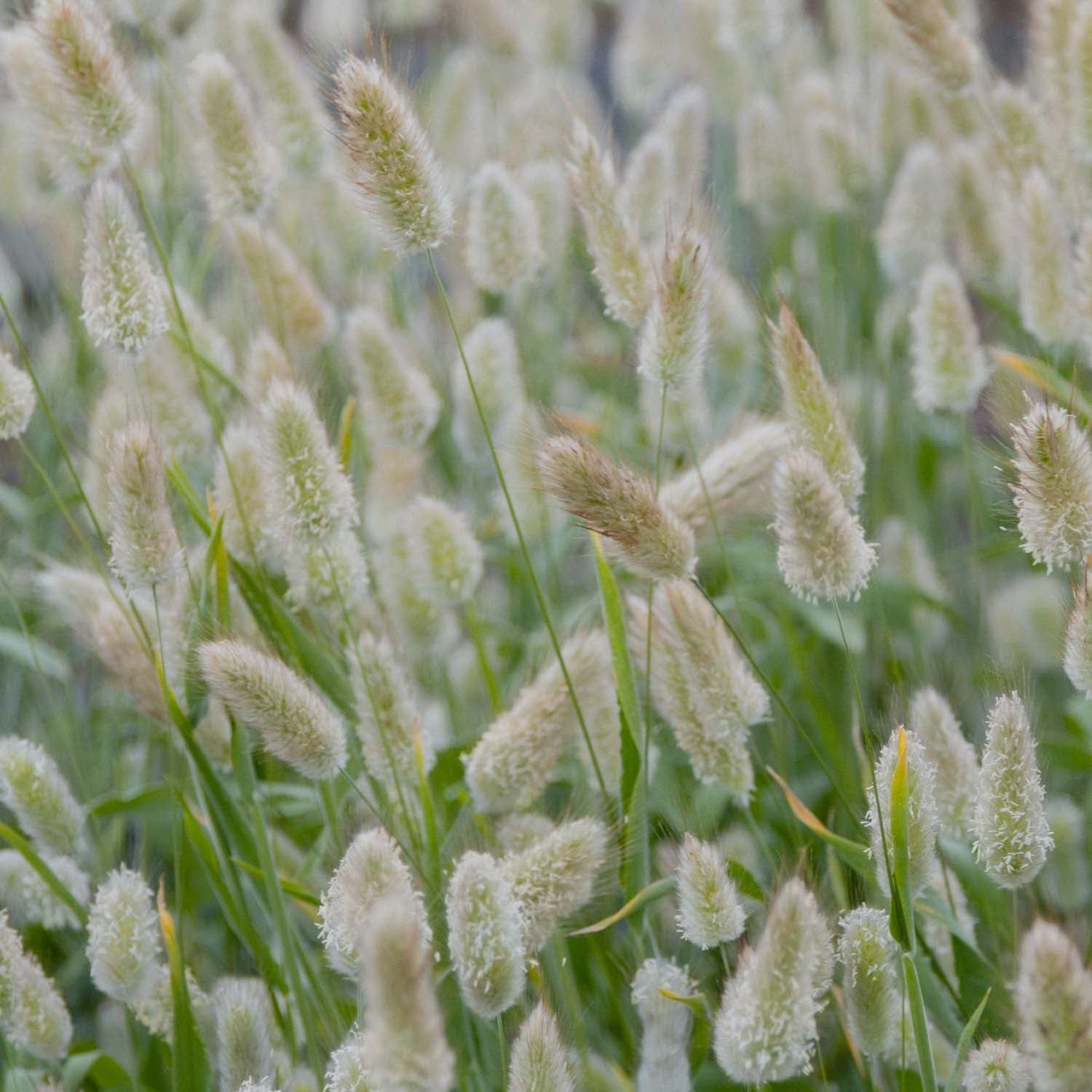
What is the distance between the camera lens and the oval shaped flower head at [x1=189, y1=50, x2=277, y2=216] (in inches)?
52.4

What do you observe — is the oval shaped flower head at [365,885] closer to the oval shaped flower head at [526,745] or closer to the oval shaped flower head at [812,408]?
the oval shaped flower head at [526,745]

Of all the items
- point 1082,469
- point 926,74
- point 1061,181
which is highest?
point 926,74

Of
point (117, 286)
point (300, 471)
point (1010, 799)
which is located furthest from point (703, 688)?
point (117, 286)

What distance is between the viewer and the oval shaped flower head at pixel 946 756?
3.45ft

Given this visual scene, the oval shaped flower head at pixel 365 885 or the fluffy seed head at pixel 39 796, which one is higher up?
the fluffy seed head at pixel 39 796

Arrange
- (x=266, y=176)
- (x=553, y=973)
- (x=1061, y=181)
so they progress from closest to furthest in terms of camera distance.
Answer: (x=553, y=973) < (x=266, y=176) < (x=1061, y=181)

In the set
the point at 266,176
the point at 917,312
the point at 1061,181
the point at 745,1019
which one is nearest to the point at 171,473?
the point at 266,176

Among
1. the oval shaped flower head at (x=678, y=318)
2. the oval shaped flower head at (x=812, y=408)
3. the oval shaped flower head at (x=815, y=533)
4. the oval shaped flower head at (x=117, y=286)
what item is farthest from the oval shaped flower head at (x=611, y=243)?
the oval shaped flower head at (x=117, y=286)

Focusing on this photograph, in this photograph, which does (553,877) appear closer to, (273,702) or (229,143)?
(273,702)

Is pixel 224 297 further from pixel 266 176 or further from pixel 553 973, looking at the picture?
pixel 553 973

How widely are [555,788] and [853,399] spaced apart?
2.65ft

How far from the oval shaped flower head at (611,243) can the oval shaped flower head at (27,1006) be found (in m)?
0.71

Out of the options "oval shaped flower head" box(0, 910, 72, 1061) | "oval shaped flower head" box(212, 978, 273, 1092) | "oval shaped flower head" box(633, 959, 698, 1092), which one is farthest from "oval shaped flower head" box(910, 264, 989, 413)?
"oval shaped flower head" box(0, 910, 72, 1061)

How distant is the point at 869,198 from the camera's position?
2123mm
